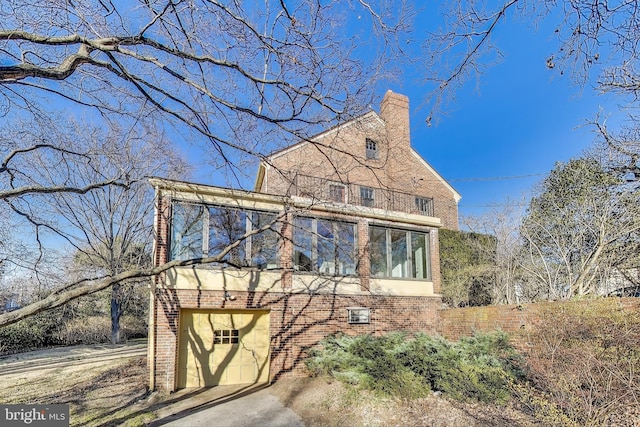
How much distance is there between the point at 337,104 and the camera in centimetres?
473

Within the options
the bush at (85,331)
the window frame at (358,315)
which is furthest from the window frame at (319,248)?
the bush at (85,331)

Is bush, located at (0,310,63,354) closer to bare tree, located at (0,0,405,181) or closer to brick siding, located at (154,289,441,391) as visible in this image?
brick siding, located at (154,289,441,391)

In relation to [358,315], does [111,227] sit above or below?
above

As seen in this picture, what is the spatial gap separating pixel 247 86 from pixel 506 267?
44.4 feet

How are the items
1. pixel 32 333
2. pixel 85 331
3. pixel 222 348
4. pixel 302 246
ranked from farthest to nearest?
pixel 85 331, pixel 32 333, pixel 302 246, pixel 222 348

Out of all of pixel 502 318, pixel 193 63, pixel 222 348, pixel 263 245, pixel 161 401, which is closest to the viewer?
pixel 193 63

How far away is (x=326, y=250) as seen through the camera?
33.8 feet

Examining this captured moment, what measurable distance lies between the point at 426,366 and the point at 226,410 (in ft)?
13.2

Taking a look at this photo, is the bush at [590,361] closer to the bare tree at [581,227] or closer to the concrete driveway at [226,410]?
the concrete driveway at [226,410]

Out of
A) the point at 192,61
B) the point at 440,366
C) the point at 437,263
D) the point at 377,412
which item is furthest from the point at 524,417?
the point at 192,61

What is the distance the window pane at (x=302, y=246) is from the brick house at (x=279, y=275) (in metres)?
0.03

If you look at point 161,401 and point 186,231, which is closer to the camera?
point 161,401

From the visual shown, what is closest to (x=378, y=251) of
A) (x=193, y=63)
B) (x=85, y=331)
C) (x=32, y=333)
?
(x=193, y=63)

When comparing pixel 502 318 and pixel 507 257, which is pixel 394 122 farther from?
pixel 507 257
